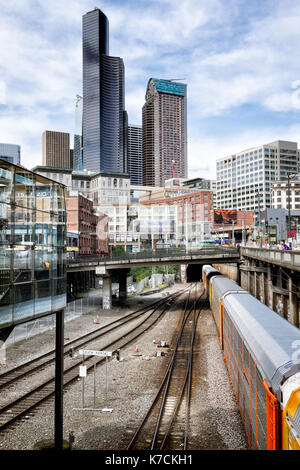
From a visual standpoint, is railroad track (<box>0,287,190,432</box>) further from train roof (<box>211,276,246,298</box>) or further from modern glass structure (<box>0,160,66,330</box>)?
train roof (<box>211,276,246,298</box>)

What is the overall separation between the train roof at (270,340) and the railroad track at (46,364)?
9.27 meters

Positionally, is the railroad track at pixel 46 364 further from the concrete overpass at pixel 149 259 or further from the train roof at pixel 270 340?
the train roof at pixel 270 340


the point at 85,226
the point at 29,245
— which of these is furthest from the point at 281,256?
the point at 85,226

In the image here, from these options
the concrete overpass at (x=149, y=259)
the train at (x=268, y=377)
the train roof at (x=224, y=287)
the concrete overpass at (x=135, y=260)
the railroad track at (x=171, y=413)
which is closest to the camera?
the train at (x=268, y=377)

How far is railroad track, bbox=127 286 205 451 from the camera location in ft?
41.5

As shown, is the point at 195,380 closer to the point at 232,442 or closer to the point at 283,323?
the point at 232,442

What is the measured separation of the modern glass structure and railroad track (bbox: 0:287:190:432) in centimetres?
617

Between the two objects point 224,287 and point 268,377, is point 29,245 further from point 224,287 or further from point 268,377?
point 224,287

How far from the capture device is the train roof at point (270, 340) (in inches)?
301

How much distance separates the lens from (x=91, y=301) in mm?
51438

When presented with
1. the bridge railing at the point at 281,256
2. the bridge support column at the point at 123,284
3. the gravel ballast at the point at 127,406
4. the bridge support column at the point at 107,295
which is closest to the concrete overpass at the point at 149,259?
the bridge support column at the point at 107,295

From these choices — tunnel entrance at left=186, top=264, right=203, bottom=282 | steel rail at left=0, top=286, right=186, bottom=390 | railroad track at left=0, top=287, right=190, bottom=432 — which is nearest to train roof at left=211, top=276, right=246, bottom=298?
railroad track at left=0, top=287, right=190, bottom=432

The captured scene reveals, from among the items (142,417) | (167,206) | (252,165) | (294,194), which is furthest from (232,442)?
(252,165)

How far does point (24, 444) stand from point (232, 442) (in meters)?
6.98
